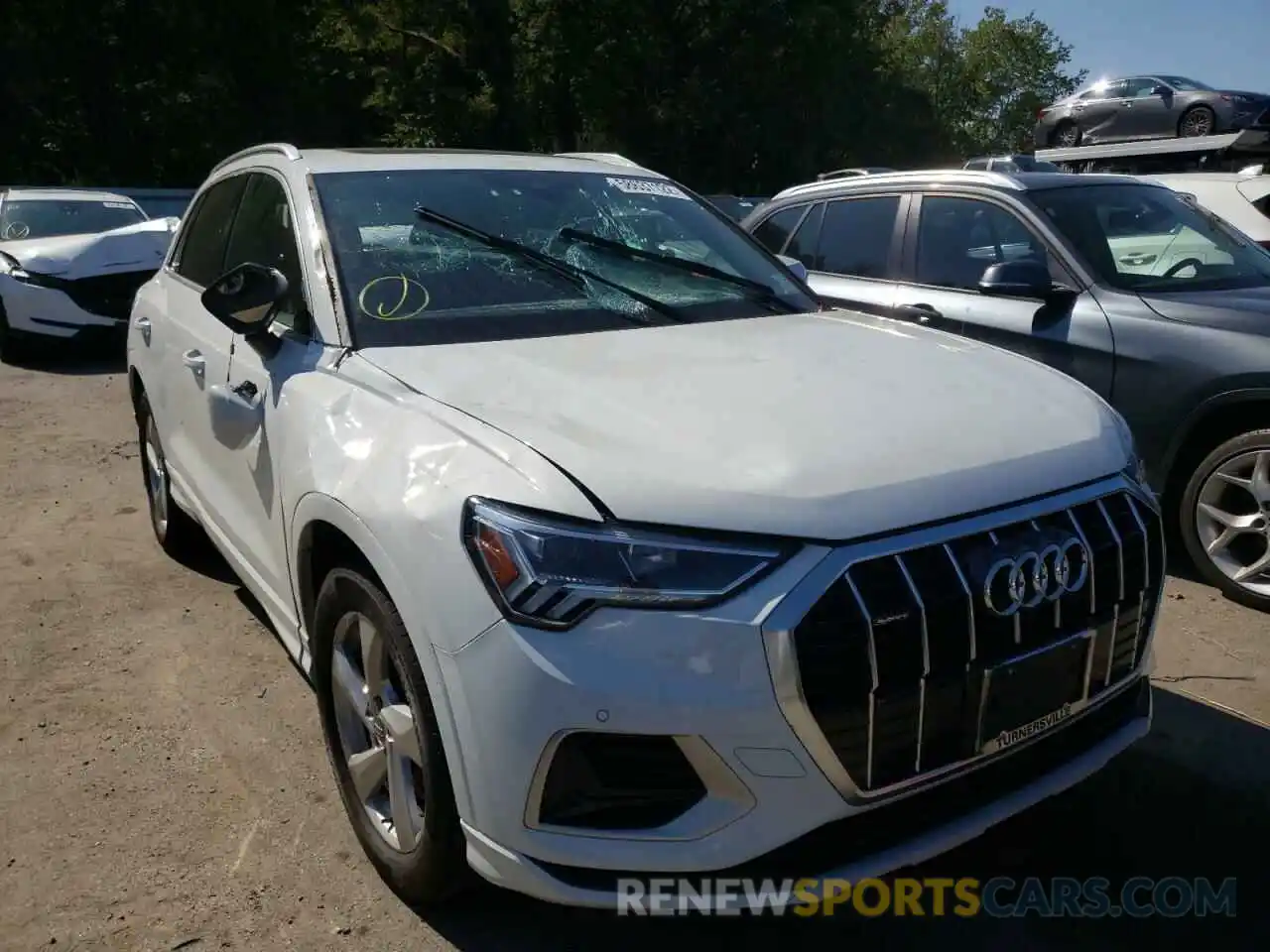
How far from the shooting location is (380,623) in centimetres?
238

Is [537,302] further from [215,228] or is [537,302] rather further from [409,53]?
[409,53]

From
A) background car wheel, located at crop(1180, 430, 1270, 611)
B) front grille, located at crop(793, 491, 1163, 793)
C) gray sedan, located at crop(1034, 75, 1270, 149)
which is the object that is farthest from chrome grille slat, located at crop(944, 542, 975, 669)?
gray sedan, located at crop(1034, 75, 1270, 149)

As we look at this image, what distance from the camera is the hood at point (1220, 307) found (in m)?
4.39

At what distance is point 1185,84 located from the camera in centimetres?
1444

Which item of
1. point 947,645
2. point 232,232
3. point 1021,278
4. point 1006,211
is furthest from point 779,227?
point 947,645

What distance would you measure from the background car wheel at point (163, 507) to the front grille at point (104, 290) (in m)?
5.81

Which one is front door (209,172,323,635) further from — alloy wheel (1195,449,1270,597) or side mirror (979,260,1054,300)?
alloy wheel (1195,449,1270,597)

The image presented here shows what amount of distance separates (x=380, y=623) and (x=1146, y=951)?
1826mm

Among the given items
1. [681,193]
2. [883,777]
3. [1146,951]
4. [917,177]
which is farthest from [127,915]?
[917,177]

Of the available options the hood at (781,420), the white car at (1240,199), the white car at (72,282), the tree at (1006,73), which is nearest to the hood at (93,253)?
the white car at (72,282)

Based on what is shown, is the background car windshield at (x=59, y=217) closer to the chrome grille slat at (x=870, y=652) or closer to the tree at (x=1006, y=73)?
the chrome grille slat at (x=870, y=652)

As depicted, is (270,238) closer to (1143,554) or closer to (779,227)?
(1143,554)

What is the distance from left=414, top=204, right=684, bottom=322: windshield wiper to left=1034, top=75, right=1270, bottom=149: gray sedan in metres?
12.3

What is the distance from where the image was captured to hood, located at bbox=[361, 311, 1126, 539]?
208cm
